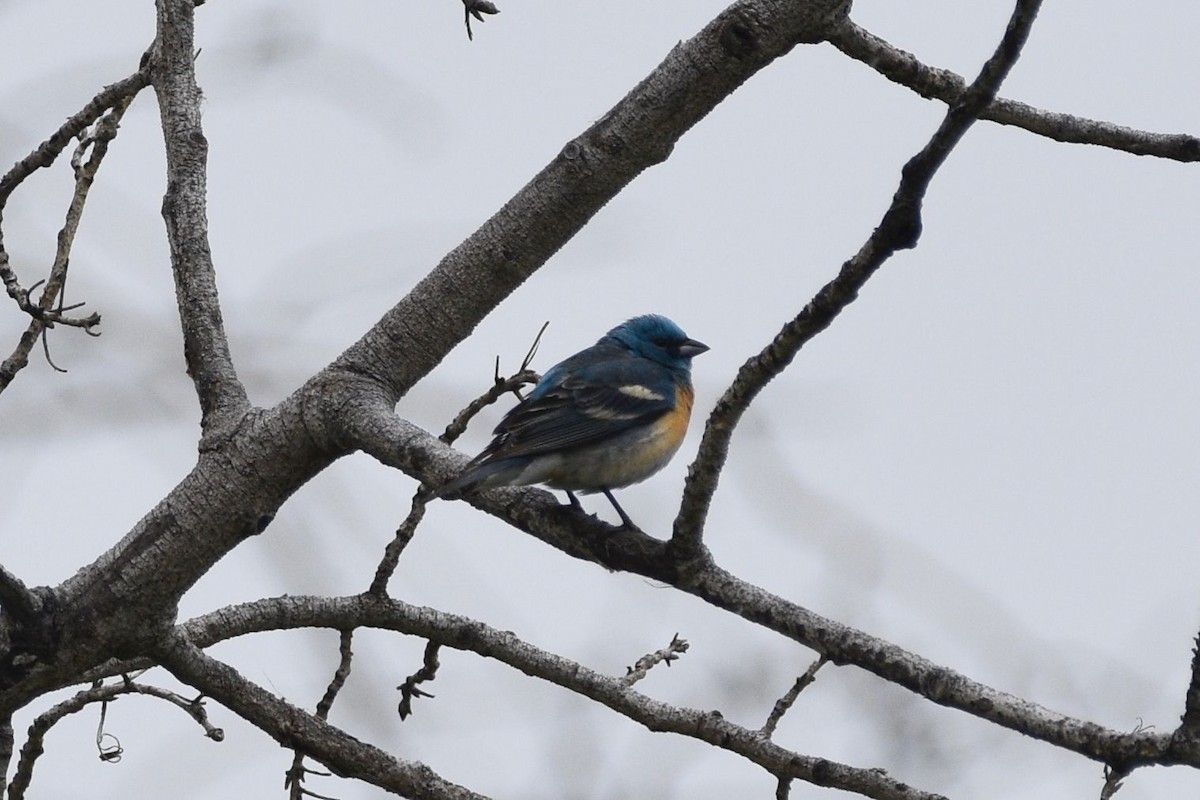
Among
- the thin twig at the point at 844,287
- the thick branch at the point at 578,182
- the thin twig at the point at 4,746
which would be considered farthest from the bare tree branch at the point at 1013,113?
the thin twig at the point at 4,746

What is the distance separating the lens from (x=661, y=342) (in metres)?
6.51

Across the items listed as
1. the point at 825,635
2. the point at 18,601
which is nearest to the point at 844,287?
the point at 825,635

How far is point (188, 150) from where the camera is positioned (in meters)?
3.96

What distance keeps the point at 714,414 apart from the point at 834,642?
479 mm

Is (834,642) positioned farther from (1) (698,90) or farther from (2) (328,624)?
(2) (328,624)

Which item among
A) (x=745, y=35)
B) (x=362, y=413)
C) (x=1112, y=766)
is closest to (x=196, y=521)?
(x=362, y=413)

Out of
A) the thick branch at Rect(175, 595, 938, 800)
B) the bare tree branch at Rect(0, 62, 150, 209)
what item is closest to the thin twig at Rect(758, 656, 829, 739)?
the thick branch at Rect(175, 595, 938, 800)

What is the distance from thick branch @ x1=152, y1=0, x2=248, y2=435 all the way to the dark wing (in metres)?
1.12

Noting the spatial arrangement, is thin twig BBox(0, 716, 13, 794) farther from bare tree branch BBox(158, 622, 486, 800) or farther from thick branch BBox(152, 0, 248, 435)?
thick branch BBox(152, 0, 248, 435)

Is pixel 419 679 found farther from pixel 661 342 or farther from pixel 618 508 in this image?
pixel 661 342

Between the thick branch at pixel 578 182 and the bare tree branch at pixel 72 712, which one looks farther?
the bare tree branch at pixel 72 712

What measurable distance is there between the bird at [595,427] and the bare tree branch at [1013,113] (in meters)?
1.56

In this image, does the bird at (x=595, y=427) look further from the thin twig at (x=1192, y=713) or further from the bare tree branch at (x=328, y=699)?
the thin twig at (x=1192, y=713)

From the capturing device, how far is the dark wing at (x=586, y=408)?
499 centimetres
